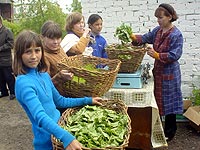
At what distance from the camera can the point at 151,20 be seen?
4.80 m

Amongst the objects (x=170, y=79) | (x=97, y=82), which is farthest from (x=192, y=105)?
(x=97, y=82)

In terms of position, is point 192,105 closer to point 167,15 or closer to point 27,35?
point 167,15

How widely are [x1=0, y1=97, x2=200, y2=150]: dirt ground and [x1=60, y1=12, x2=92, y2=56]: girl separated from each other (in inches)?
66.9

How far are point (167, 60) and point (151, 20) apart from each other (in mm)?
1291

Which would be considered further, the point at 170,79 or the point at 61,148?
the point at 170,79

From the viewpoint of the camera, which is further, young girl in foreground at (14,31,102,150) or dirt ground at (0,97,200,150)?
dirt ground at (0,97,200,150)

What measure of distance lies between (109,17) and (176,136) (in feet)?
6.84

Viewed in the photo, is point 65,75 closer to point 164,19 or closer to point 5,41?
point 164,19

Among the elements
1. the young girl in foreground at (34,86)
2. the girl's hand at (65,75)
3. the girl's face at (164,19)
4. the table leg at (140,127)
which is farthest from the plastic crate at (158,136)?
the young girl in foreground at (34,86)

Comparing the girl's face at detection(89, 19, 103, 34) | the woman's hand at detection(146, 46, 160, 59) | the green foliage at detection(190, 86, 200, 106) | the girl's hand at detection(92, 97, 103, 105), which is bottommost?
the green foliage at detection(190, 86, 200, 106)

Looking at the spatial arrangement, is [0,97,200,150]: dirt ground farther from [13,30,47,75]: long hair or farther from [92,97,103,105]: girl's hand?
[13,30,47,75]: long hair

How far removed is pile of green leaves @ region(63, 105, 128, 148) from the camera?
192 centimetres

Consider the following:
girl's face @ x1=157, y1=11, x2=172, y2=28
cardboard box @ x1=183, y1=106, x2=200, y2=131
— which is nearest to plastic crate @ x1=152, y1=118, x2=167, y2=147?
cardboard box @ x1=183, y1=106, x2=200, y2=131

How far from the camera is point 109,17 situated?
16.0ft
